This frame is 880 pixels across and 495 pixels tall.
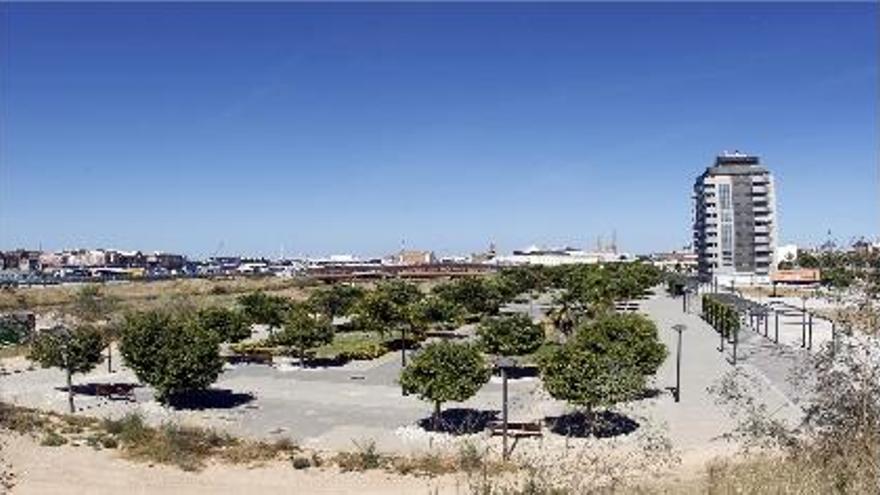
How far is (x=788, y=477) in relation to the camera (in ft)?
31.7

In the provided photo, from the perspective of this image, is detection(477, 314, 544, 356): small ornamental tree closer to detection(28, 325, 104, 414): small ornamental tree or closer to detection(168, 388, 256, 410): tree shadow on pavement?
detection(168, 388, 256, 410): tree shadow on pavement

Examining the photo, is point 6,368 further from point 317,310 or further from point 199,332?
point 317,310

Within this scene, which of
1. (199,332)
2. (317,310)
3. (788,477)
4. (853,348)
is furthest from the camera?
(317,310)

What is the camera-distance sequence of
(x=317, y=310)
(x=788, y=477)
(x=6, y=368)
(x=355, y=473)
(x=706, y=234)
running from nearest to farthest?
1. (x=788, y=477)
2. (x=355, y=473)
3. (x=6, y=368)
4. (x=317, y=310)
5. (x=706, y=234)

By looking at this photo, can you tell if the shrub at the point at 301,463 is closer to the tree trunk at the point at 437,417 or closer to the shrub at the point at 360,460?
the shrub at the point at 360,460

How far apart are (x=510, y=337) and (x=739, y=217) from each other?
335 ft

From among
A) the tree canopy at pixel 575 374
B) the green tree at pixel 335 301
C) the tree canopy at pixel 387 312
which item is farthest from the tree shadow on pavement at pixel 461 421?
the green tree at pixel 335 301

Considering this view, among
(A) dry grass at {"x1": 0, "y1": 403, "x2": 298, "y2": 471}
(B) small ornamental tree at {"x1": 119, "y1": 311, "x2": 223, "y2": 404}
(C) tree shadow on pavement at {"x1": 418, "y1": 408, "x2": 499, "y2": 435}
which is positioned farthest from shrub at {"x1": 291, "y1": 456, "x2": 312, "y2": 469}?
(B) small ornamental tree at {"x1": 119, "y1": 311, "x2": 223, "y2": 404}

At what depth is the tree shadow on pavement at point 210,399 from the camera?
107ft

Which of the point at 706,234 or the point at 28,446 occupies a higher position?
the point at 706,234

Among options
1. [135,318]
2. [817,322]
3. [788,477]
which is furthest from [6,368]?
[817,322]

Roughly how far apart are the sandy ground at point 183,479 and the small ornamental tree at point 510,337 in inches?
627

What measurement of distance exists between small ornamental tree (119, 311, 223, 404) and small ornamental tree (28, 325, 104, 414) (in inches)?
101

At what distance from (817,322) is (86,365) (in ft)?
157
